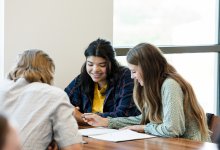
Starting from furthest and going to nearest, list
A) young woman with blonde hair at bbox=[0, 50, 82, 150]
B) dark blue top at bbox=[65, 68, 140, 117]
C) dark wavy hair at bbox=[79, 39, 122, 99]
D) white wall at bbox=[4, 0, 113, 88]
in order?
white wall at bbox=[4, 0, 113, 88], dark wavy hair at bbox=[79, 39, 122, 99], dark blue top at bbox=[65, 68, 140, 117], young woman with blonde hair at bbox=[0, 50, 82, 150]

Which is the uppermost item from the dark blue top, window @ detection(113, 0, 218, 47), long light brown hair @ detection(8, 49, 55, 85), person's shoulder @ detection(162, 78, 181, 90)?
window @ detection(113, 0, 218, 47)

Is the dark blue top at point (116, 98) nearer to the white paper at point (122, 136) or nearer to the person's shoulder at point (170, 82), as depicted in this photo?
the white paper at point (122, 136)

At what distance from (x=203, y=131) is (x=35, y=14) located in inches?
71.0

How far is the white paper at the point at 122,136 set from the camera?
250cm

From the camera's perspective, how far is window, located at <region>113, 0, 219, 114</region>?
14.7 ft

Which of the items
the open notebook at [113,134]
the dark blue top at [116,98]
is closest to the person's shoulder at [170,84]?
the open notebook at [113,134]

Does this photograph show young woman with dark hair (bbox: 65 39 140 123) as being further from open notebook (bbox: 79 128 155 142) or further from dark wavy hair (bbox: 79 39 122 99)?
open notebook (bbox: 79 128 155 142)

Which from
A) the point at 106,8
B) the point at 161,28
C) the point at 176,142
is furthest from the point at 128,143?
the point at 161,28

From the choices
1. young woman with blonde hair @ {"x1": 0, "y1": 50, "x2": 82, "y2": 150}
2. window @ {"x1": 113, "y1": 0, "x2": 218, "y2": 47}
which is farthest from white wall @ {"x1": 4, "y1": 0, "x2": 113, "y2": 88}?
young woman with blonde hair @ {"x1": 0, "y1": 50, "x2": 82, "y2": 150}

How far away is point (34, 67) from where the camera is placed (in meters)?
2.00

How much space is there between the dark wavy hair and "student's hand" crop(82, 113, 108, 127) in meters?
0.43

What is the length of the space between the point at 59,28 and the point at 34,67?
72.7 inches

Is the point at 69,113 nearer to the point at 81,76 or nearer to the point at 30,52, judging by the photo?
the point at 30,52

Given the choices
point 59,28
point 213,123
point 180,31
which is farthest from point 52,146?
point 180,31
